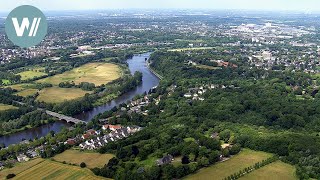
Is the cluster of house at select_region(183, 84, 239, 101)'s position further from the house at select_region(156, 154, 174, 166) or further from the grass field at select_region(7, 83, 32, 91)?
the grass field at select_region(7, 83, 32, 91)

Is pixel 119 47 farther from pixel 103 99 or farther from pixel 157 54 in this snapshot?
pixel 103 99

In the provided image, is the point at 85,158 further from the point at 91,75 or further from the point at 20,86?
the point at 91,75

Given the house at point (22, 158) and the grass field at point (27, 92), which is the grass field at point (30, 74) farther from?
the house at point (22, 158)

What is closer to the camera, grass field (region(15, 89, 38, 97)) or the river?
the river

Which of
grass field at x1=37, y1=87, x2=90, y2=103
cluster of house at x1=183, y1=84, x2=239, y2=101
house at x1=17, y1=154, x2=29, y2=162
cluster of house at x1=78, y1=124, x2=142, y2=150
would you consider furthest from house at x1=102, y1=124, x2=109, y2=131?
grass field at x1=37, y1=87, x2=90, y2=103

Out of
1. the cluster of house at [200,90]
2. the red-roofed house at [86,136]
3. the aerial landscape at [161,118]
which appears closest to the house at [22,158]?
the aerial landscape at [161,118]
